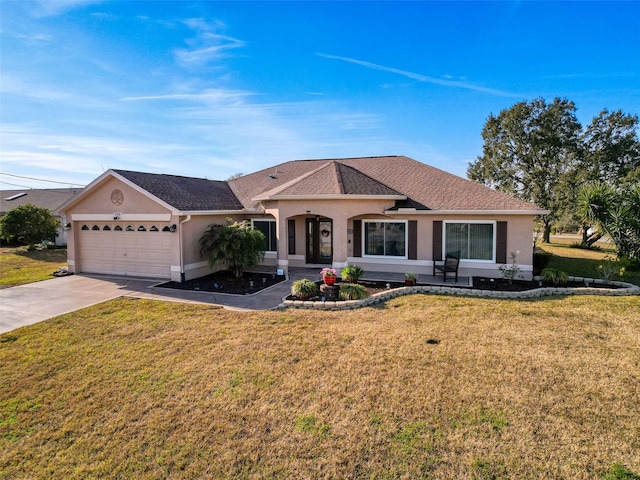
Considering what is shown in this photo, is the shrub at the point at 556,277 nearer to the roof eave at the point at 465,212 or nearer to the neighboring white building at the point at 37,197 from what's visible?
the roof eave at the point at 465,212

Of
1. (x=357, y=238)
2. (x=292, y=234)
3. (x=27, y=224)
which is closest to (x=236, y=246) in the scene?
(x=292, y=234)

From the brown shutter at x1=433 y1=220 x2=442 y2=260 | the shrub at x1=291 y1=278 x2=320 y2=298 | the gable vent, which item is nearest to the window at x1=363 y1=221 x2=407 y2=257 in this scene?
the brown shutter at x1=433 y1=220 x2=442 y2=260

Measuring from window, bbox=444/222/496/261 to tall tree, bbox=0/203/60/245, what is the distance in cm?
2864

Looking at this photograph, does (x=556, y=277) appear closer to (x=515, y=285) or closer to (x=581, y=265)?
(x=515, y=285)

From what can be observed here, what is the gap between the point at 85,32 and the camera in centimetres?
1242

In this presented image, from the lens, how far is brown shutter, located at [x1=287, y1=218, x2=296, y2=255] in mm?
17611

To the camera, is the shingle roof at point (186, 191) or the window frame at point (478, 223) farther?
the shingle roof at point (186, 191)

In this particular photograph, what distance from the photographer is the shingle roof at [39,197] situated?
33.8 metres

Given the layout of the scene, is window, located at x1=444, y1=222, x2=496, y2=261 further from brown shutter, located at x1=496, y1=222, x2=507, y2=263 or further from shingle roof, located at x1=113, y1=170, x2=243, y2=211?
shingle roof, located at x1=113, y1=170, x2=243, y2=211

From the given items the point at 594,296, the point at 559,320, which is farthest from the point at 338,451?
the point at 594,296

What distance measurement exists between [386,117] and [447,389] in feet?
61.6

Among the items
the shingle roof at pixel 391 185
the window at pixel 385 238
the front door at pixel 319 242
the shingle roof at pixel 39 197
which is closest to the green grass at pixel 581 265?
the shingle roof at pixel 391 185

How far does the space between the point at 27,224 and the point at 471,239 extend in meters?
30.9

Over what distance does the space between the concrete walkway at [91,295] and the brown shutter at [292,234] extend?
93.2 inches
